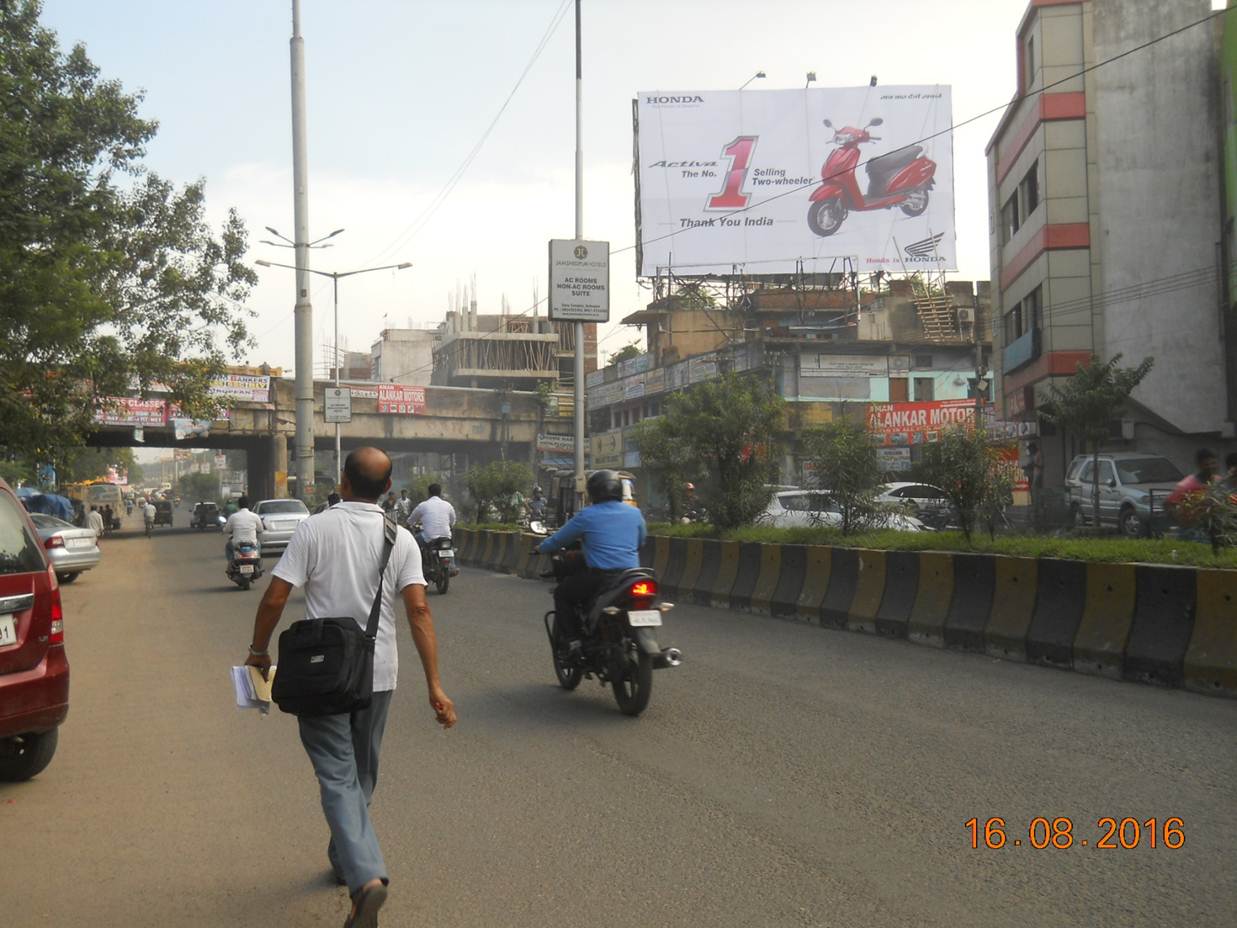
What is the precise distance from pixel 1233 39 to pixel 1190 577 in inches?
917

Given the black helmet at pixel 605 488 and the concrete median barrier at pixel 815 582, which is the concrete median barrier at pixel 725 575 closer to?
the concrete median barrier at pixel 815 582

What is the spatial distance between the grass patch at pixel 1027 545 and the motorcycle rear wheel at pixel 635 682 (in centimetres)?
375

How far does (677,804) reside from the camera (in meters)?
5.46

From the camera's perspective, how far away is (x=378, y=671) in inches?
165

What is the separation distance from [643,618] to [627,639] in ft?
0.66

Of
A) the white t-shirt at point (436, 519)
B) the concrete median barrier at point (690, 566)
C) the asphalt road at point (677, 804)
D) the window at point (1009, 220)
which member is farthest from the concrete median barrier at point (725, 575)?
the window at point (1009, 220)

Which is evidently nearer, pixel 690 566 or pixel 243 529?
pixel 690 566

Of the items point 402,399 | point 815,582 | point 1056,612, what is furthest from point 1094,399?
point 402,399

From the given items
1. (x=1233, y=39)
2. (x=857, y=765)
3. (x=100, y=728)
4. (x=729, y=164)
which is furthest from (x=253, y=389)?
(x=857, y=765)

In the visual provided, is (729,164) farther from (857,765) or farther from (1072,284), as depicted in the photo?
(857,765)

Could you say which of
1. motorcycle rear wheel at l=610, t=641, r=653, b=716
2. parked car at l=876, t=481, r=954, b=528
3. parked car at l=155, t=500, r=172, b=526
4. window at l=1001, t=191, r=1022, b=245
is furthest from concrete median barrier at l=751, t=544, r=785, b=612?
parked car at l=155, t=500, r=172, b=526

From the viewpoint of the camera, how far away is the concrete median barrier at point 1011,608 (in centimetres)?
930

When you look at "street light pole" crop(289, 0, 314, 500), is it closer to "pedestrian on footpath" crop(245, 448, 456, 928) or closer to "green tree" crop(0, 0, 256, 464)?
"green tree" crop(0, 0, 256, 464)

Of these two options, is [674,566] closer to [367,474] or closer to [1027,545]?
[1027,545]
